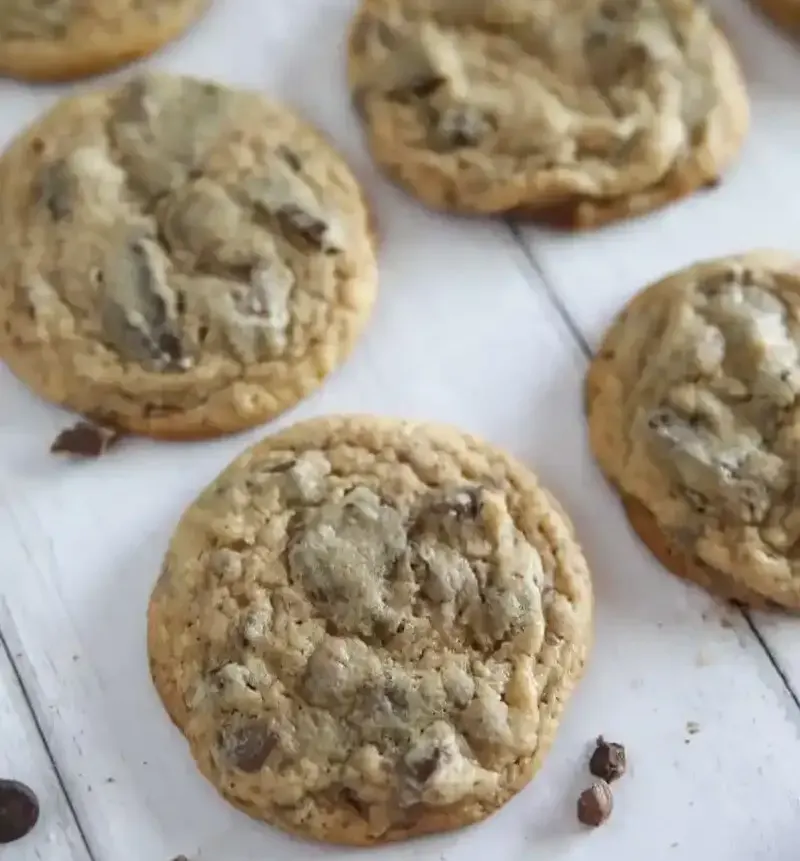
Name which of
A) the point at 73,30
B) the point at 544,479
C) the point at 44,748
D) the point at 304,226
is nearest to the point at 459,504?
the point at 544,479

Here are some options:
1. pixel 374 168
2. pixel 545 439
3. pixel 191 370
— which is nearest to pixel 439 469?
pixel 545 439

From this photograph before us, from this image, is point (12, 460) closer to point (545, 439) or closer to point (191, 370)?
point (191, 370)

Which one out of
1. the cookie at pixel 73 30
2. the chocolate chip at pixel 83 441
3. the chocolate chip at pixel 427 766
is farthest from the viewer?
the cookie at pixel 73 30

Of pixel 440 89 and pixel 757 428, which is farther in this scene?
pixel 440 89

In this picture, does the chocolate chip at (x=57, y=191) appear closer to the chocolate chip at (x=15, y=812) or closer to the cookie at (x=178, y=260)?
the cookie at (x=178, y=260)

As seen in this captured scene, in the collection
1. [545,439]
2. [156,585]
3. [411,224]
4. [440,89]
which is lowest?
[156,585]

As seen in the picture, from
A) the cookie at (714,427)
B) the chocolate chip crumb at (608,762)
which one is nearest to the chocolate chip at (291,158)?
the cookie at (714,427)
